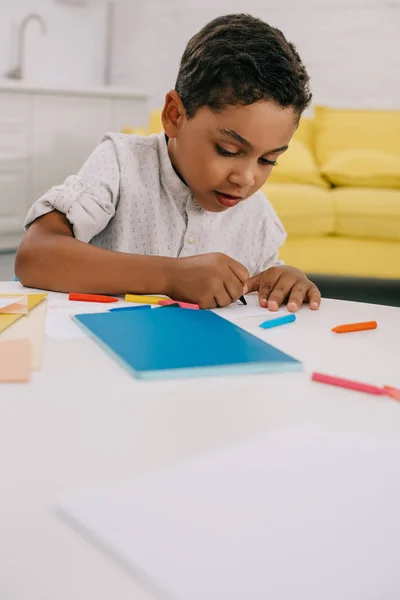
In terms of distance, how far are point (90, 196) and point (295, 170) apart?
2.12m

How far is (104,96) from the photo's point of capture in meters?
3.71

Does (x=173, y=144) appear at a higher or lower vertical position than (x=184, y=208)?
higher

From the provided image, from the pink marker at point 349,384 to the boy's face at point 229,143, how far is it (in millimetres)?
455

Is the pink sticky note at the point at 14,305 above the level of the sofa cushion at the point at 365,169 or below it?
above

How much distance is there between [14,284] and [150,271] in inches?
7.0

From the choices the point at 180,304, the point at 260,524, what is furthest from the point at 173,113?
the point at 260,524

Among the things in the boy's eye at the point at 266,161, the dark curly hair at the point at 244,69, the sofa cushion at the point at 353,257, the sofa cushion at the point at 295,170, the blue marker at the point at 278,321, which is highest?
the dark curly hair at the point at 244,69

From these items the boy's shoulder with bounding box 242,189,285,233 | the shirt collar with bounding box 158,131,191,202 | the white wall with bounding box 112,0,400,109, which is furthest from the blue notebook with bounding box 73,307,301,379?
the white wall with bounding box 112,0,400,109

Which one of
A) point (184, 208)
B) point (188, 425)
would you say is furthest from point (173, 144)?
point (188, 425)

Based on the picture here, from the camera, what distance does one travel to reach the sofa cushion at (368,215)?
285 cm

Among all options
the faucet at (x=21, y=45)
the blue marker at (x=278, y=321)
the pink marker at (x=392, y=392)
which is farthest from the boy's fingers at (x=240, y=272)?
the faucet at (x=21, y=45)

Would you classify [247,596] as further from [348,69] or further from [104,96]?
[348,69]

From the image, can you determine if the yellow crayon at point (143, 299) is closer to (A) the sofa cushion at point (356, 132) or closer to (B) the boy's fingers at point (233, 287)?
(B) the boy's fingers at point (233, 287)

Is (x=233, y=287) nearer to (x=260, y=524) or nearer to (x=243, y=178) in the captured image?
(x=243, y=178)
